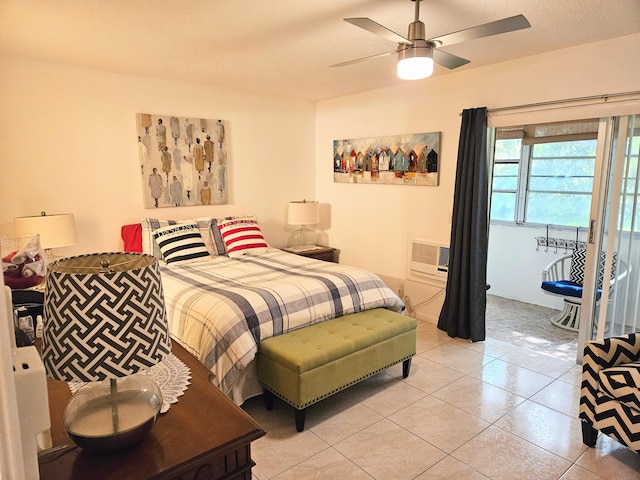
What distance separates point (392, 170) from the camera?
169 inches

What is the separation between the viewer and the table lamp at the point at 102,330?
88 cm

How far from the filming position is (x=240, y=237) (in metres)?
4.01

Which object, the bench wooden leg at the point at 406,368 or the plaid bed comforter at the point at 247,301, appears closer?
the plaid bed comforter at the point at 247,301

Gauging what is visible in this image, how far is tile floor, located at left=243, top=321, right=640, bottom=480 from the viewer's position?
2.09 metres

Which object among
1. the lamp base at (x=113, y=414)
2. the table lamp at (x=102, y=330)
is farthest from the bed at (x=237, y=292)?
the table lamp at (x=102, y=330)

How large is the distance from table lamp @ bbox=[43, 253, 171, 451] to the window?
421 cm

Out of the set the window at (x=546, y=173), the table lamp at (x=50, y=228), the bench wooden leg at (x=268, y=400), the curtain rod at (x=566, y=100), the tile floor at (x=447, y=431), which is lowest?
the tile floor at (x=447, y=431)

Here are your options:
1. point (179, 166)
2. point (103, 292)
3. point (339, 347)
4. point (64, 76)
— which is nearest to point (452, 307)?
point (339, 347)

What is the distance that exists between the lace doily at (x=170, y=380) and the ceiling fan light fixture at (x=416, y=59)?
1.79 metres

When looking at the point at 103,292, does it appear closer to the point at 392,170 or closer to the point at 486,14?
the point at 486,14

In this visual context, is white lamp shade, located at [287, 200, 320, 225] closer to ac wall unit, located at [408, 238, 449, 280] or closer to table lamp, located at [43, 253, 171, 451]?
ac wall unit, located at [408, 238, 449, 280]

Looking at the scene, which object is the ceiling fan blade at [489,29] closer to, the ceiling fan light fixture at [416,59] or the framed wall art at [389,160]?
the ceiling fan light fixture at [416,59]

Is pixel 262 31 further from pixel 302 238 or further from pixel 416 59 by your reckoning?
pixel 302 238

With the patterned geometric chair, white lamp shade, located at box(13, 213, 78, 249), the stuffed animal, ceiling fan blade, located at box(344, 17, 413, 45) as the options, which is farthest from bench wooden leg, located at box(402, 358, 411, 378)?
white lamp shade, located at box(13, 213, 78, 249)
